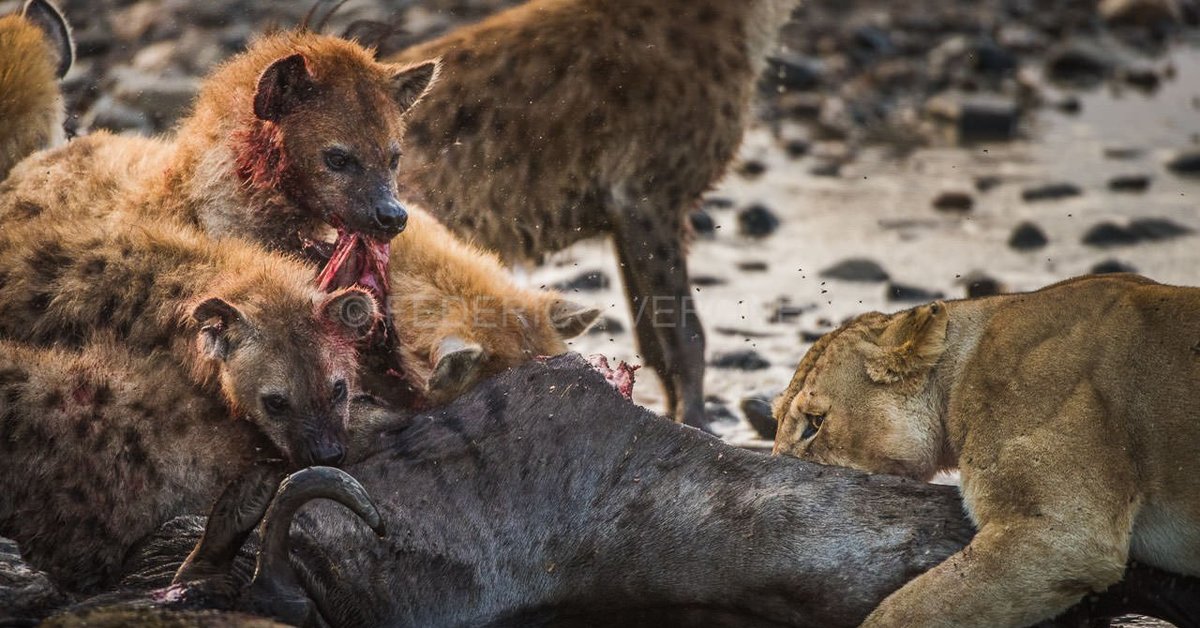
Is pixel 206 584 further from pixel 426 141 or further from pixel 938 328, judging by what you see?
pixel 426 141

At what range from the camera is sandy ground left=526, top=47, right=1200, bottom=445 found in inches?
328

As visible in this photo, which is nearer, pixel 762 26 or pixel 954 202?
pixel 762 26

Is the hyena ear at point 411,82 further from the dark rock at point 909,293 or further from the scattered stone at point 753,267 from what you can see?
the scattered stone at point 753,267

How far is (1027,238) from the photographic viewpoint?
9.64m

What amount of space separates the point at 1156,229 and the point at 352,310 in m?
6.05

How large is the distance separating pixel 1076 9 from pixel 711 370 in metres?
9.48

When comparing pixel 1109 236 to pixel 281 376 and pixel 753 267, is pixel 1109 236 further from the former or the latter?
pixel 281 376

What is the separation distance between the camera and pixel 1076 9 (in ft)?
52.7

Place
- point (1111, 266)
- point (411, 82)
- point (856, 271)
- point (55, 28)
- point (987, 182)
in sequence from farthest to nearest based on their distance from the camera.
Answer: point (987, 182)
point (856, 271)
point (1111, 266)
point (55, 28)
point (411, 82)

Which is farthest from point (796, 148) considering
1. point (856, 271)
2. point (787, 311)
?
point (787, 311)

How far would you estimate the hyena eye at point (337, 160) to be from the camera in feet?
18.8

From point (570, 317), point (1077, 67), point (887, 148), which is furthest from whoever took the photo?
point (1077, 67)

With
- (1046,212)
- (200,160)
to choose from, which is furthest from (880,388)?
(1046,212)

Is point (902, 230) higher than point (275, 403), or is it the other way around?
point (275, 403)
